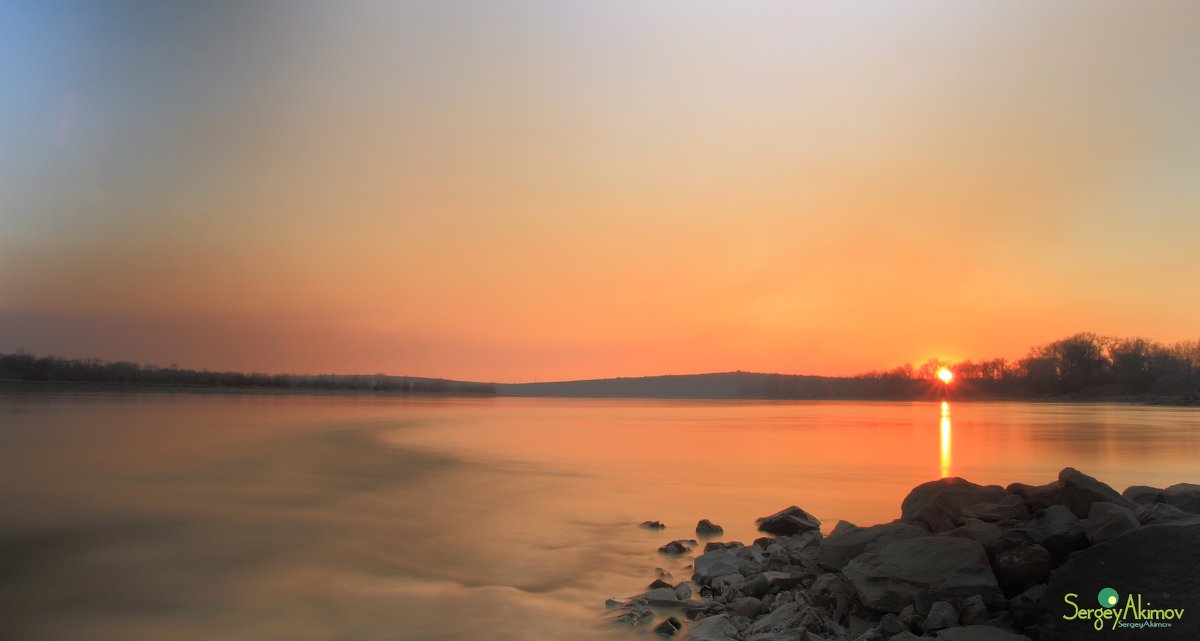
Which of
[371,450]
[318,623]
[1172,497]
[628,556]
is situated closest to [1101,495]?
[1172,497]

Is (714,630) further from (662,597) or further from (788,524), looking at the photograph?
(788,524)

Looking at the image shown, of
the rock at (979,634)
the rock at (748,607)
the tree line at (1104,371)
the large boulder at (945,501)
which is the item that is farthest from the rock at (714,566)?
the tree line at (1104,371)

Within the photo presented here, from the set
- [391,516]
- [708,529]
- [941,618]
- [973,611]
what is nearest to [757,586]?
[941,618]

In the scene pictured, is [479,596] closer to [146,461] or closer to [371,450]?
[146,461]

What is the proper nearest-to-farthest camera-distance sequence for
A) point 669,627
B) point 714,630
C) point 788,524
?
point 714,630
point 669,627
point 788,524

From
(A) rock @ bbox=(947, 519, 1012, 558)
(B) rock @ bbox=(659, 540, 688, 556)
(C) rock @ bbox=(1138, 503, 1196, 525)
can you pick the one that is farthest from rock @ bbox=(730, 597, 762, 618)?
(C) rock @ bbox=(1138, 503, 1196, 525)

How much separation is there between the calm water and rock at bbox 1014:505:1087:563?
3568mm

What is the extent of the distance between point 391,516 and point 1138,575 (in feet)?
31.4

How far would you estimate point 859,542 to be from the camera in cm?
634

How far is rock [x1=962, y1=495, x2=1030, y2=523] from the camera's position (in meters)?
6.30

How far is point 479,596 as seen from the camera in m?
6.91

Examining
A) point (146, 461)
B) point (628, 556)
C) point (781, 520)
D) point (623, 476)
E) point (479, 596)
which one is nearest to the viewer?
point (479, 596)

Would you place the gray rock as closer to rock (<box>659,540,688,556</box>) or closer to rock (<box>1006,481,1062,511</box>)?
rock (<box>659,540,688,556</box>)

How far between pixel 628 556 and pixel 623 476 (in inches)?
308
